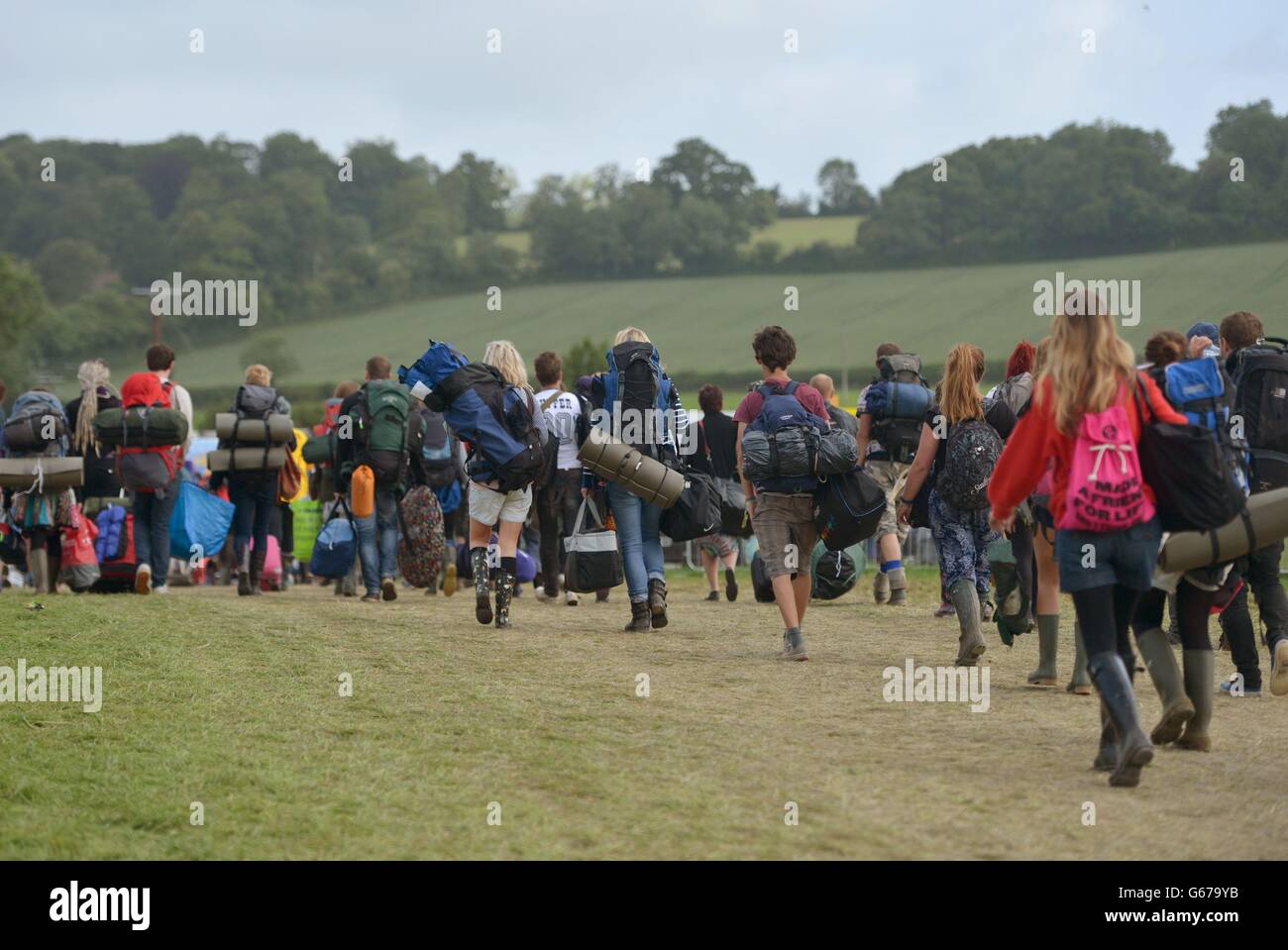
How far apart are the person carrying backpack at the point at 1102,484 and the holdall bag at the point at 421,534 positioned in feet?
30.8

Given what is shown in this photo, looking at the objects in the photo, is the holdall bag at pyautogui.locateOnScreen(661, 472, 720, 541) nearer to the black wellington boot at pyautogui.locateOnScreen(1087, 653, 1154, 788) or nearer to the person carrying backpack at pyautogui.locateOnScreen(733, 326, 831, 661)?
the person carrying backpack at pyautogui.locateOnScreen(733, 326, 831, 661)

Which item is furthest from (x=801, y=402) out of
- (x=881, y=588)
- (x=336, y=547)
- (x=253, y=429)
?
(x=253, y=429)

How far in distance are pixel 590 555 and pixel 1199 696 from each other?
229 inches

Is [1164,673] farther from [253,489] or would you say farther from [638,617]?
[253,489]

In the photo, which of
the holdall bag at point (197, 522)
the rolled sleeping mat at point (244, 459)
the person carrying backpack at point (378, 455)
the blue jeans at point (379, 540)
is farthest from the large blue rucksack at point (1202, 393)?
the holdall bag at point (197, 522)

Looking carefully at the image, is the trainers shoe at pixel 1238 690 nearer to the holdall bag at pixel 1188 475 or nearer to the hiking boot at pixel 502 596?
the holdall bag at pixel 1188 475

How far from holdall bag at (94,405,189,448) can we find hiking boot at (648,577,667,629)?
442cm

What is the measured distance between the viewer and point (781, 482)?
1062 cm

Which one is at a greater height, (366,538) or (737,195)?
(737,195)

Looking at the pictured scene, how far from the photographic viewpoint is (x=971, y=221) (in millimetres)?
66562

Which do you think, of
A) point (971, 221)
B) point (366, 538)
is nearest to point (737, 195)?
point (971, 221)

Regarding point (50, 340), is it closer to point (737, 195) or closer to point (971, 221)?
point (737, 195)

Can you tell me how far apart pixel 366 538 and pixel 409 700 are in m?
6.47

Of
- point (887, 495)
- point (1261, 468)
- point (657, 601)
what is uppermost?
point (1261, 468)
